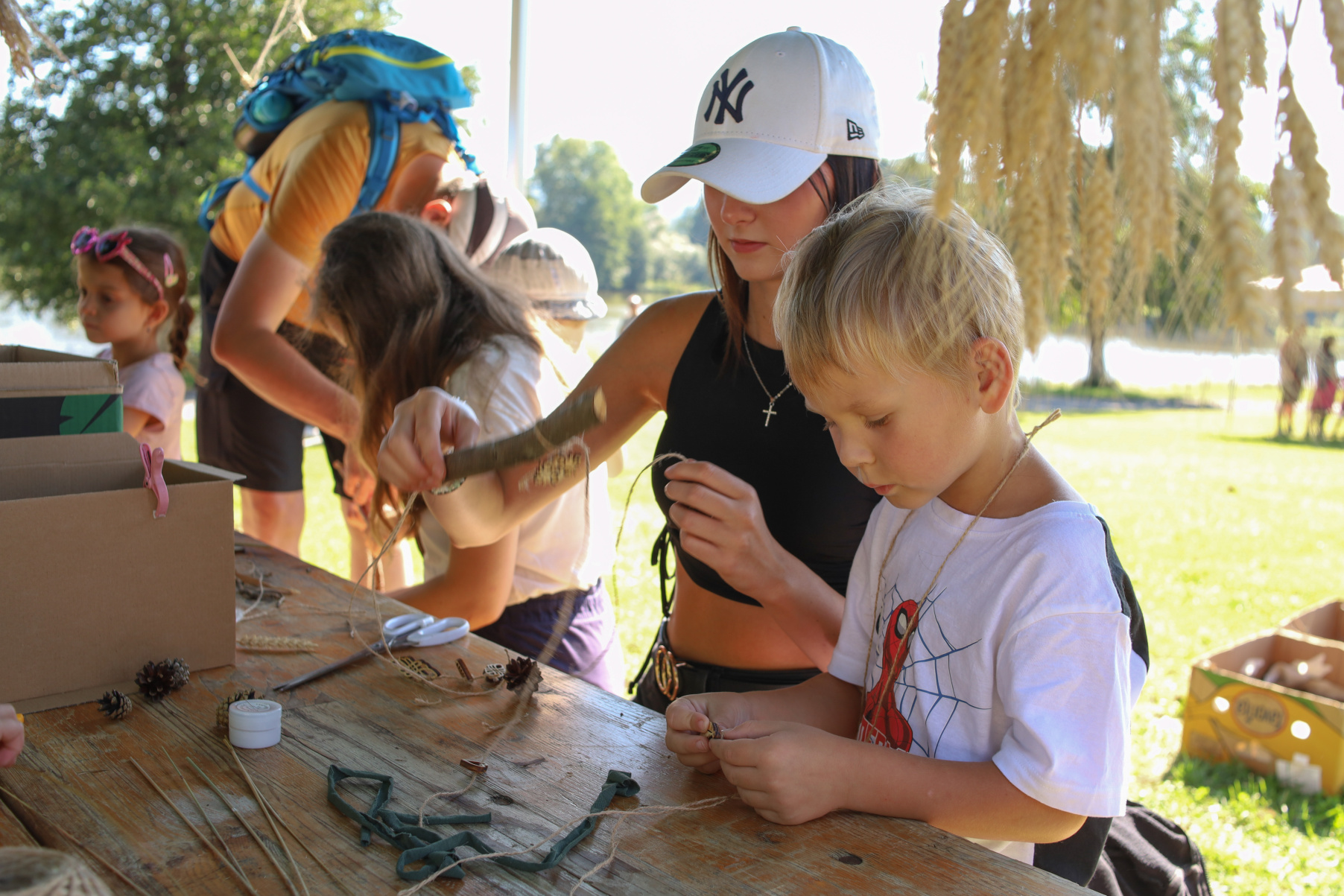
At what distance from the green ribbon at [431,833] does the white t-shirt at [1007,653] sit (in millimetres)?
398

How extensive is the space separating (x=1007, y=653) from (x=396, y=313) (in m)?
1.59

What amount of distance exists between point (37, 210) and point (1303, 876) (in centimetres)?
1417

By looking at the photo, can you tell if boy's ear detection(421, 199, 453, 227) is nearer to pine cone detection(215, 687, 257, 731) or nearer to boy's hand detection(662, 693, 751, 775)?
pine cone detection(215, 687, 257, 731)

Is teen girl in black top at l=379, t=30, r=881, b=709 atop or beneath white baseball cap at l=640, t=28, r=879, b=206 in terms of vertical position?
beneath

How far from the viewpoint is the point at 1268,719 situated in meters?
3.03

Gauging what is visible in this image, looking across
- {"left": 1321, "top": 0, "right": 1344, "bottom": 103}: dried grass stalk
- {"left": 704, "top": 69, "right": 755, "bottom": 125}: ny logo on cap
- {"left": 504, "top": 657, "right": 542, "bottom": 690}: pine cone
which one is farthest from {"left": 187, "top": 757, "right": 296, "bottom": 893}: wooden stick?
{"left": 704, "top": 69, "right": 755, "bottom": 125}: ny logo on cap

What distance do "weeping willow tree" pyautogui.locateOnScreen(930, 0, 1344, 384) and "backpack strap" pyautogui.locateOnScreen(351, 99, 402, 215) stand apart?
247 centimetres

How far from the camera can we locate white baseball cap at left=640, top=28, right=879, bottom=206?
1515mm

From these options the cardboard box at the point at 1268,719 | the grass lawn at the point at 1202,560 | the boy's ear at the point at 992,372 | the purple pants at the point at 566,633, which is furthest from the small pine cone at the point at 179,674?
the cardboard box at the point at 1268,719

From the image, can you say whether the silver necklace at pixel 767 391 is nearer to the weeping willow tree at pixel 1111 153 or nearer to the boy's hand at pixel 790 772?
the boy's hand at pixel 790 772

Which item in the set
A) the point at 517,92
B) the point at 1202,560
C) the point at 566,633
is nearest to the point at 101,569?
the point at 566,633

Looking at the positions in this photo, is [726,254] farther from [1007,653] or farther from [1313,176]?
[1313,176]

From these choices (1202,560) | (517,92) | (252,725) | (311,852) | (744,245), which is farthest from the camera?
(1202,560)

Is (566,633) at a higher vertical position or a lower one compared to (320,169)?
lower
